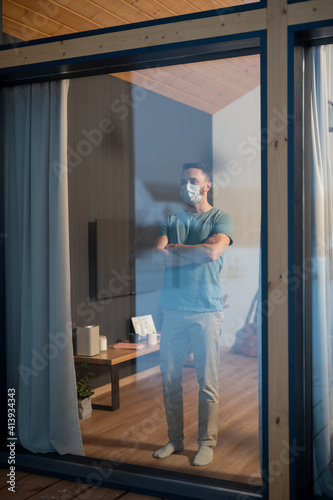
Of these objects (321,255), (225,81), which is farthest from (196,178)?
(321,255)

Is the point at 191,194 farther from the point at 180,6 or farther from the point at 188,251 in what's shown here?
the point at 180,6

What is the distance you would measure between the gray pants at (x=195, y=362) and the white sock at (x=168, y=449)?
0.02 m

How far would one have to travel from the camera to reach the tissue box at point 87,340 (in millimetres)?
3285

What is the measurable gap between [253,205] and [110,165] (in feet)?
2.63

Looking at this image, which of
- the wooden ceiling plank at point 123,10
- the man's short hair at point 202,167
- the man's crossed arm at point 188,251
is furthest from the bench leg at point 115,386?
the wooden ceiling plank at point 123,10

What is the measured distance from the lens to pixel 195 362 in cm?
302

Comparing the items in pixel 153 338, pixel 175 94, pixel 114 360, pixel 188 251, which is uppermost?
pixel 175 94

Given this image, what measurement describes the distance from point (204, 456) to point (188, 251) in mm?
994

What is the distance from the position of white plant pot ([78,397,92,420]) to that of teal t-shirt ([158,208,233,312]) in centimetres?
73

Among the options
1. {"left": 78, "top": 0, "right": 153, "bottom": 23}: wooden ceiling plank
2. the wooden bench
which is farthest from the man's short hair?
the wooden bench

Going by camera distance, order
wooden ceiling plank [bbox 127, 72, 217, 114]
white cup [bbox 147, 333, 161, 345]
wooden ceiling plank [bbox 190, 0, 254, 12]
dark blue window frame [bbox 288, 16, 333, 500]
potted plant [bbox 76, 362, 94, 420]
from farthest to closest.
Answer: potted plant [bbox 76, 362, 94, 420], white cup [bbox 147, 333, 161, 345], wooden ceiling plank [bbox 127, 72, 217, 114], wooden ceiling plank [bbox 190, 0, 254, 12], dark blue window frame [bbox 288, 16, 333, 500]

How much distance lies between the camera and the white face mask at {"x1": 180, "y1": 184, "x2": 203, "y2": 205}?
299 centimetres

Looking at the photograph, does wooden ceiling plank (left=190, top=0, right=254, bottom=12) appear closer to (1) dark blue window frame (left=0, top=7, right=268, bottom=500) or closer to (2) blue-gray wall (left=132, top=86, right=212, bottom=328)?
(1) dark blue window frame (left=0, top=7, right=268, bottom=500)

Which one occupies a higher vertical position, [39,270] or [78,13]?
[78,13]
